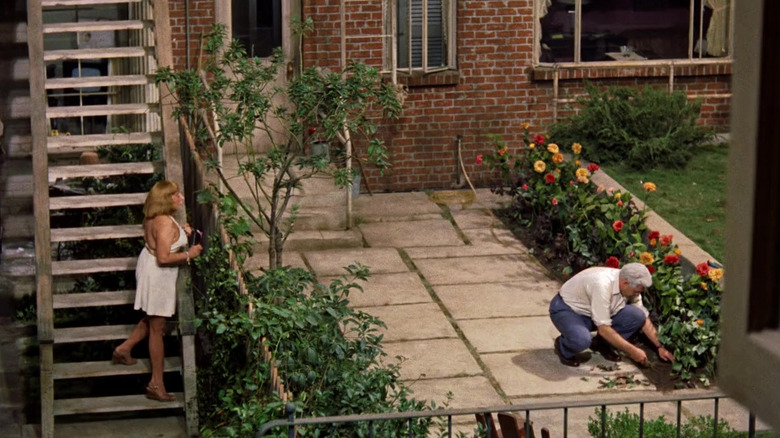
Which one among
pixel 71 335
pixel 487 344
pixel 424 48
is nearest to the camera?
pixel 71 335

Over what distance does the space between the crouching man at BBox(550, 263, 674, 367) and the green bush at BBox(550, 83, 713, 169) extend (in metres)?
4.10

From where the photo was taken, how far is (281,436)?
271 inches

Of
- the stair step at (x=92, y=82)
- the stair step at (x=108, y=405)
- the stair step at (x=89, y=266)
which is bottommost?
the stair step at (x=108, y=405)

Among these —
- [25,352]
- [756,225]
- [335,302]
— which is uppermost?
[756,225]

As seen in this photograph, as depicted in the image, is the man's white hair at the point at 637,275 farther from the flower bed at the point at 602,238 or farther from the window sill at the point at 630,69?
the window sill at the point at 630,69

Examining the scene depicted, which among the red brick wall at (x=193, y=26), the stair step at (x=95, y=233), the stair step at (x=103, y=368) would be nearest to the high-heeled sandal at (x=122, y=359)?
the stair step at (x=103, y=368)

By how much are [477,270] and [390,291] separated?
101 centimetres

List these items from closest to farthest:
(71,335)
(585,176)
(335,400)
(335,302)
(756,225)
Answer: (756,225) → (335,400) → (335,302) → (71,335) → (585,176)

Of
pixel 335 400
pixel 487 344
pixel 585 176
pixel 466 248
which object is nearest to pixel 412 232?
pixel 466 248

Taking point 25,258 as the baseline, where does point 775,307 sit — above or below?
above

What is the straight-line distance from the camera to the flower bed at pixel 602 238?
30.1ft

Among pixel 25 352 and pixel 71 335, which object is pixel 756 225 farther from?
pixel 25 352

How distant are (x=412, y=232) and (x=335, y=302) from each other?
4614mm

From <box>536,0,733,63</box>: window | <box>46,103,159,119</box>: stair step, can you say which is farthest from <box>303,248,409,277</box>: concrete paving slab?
<box>536,0,733,63</box>: window
